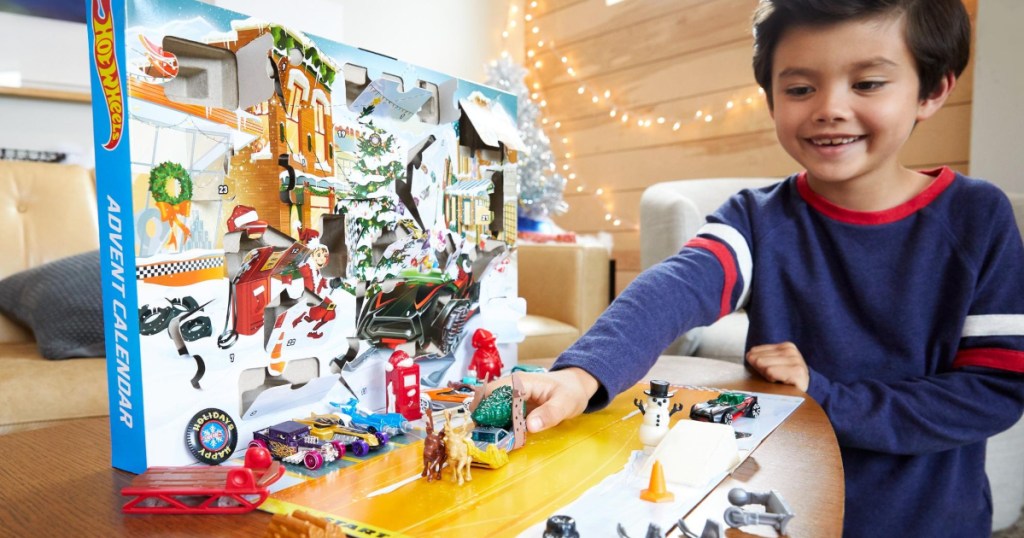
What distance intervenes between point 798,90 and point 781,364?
32 centimetres

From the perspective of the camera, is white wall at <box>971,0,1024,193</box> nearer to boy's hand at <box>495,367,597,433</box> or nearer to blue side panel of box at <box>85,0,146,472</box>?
boy's hand at <box>495,367,597,433</box>

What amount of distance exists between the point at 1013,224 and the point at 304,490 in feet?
2.58

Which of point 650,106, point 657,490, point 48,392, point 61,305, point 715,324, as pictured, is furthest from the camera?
point 650,106

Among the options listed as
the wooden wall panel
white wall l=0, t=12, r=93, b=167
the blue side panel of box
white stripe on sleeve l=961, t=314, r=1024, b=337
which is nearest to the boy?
white stripe on sleeve l=961, t=314, r=1024, b=337

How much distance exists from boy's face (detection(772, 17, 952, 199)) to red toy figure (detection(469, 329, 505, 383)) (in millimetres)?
430

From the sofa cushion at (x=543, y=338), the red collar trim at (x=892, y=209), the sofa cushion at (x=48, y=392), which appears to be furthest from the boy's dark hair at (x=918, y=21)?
the sofa cushion at (x=48, y=392)

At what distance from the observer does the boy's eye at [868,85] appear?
700 millimetres

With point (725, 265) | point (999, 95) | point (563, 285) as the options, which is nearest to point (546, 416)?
point (725, 265)

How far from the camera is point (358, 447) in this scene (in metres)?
0.48

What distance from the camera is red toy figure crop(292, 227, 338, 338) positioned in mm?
546

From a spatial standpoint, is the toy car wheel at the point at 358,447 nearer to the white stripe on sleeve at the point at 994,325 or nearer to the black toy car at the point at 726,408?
the black toy car at the point at 726,408

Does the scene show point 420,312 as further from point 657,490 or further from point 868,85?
point 868,85

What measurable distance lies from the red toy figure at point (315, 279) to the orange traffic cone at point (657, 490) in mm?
317

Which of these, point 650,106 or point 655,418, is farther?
point 650,106
